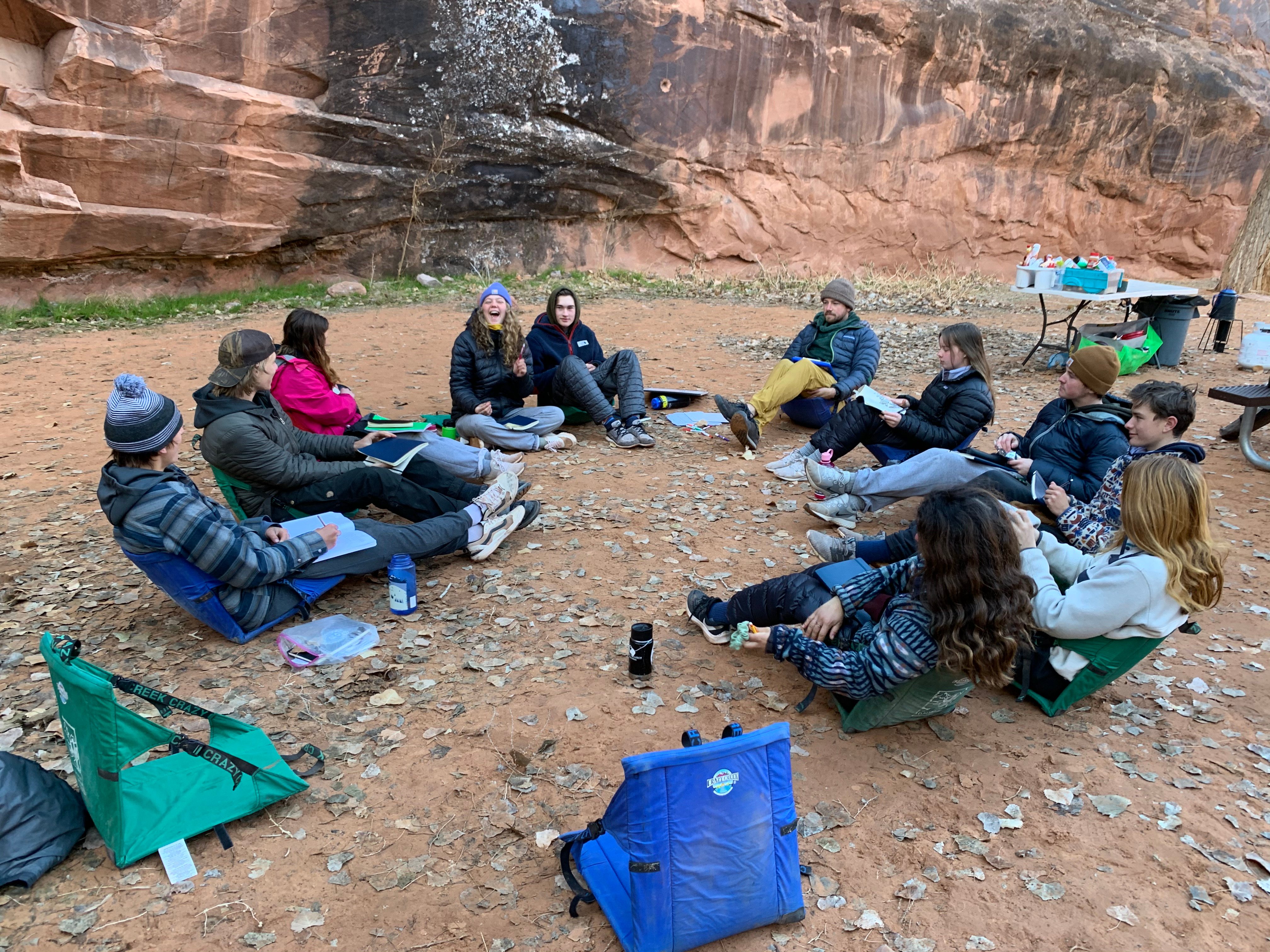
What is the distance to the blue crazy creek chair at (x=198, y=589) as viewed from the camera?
3.83 m

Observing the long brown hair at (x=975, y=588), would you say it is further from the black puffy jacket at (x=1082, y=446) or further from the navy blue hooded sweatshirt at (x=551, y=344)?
the navy blue hooded sweatshirt at (x=551, y=344)

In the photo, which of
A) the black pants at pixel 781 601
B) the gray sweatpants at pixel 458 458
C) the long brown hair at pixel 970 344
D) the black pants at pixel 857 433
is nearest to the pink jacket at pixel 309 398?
the gray sweatpants at pixel 458 458

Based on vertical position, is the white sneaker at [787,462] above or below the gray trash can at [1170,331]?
below

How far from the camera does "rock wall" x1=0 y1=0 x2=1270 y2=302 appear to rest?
38.9 feet

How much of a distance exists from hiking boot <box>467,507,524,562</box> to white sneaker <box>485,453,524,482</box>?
1.39ft

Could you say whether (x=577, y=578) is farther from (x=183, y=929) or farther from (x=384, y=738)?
(x=183, y=929)

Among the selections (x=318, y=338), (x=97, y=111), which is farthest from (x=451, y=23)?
(x=318, y=338)

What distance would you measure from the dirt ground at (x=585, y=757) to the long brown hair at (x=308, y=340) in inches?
48.7

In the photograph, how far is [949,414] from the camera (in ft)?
19.5

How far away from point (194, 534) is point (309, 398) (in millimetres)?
2339

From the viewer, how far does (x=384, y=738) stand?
11.9 ft

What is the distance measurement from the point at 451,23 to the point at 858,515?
1223 centimetres

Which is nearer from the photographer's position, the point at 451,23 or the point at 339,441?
the point at 339,441

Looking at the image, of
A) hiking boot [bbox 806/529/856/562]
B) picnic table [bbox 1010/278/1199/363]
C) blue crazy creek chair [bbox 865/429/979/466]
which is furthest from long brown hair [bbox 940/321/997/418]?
picnic table [bbox 1010/278/1199/363]
